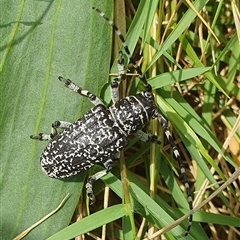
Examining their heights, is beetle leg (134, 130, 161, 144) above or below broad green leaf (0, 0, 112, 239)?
below

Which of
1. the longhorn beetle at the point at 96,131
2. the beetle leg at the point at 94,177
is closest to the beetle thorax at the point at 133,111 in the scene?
the longhorn beetle at the point at 96,131

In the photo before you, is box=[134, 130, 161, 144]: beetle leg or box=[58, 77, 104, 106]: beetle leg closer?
box=[58, 77, 104, 106]: beetle leg

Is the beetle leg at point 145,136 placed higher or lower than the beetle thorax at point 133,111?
lower

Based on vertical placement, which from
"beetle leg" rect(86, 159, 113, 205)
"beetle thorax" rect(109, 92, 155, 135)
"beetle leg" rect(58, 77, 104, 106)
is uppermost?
"beetle leg" rect(58, 77, 104, 106)

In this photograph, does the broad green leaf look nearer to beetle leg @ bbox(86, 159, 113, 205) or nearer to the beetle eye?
beetle leg @ bbox(86, 159, 113, 205)

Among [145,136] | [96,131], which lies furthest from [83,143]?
[145,136]

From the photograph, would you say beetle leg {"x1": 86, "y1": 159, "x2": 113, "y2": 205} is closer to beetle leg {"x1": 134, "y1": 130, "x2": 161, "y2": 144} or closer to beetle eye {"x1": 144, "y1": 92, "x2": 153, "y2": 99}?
beetle leg {"x1": 134, "y1": 130, "x2": 161, "y2": 144}

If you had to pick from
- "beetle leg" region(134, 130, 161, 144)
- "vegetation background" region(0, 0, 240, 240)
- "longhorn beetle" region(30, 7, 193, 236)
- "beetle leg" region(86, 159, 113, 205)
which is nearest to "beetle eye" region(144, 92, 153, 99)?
"longhorn beetle" region(30, 7, 193, 236)

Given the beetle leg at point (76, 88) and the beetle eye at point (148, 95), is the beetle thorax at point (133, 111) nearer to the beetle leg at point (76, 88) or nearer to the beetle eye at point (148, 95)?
the beetle eye at point (148, 95)
